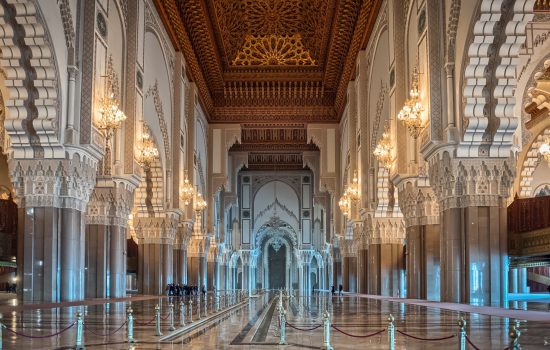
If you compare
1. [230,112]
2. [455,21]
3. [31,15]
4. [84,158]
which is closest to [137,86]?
[84,158]

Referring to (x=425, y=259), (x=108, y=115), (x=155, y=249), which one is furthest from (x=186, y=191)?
(x=108, y=115)

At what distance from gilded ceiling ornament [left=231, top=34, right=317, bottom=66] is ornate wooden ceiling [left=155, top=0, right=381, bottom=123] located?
0.03 m

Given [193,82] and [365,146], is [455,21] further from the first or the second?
[193,82]

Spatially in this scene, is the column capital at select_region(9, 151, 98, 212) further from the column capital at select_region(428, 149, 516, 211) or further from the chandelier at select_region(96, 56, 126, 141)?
the column capital at select_region(428, 149, 516, 211)

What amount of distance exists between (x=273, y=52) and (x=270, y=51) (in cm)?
10

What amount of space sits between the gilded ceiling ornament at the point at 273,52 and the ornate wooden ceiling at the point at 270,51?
30 mm

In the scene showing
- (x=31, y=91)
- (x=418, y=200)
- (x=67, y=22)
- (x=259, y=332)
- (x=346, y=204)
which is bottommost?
(x=259, y=332)

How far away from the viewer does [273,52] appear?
2306cm

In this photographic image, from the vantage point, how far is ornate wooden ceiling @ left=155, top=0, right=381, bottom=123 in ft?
61.8

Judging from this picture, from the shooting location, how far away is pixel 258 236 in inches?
1496

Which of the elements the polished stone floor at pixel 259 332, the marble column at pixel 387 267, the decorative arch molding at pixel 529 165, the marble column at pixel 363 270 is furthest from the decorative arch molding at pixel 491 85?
the marble column at pixel 363 270

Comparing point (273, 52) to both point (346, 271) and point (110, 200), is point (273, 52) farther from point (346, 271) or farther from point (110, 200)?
point (110, 200)

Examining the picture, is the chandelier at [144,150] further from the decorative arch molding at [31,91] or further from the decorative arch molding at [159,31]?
the decorative arch molding at [31,91]

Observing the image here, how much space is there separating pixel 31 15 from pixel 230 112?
16.3m
